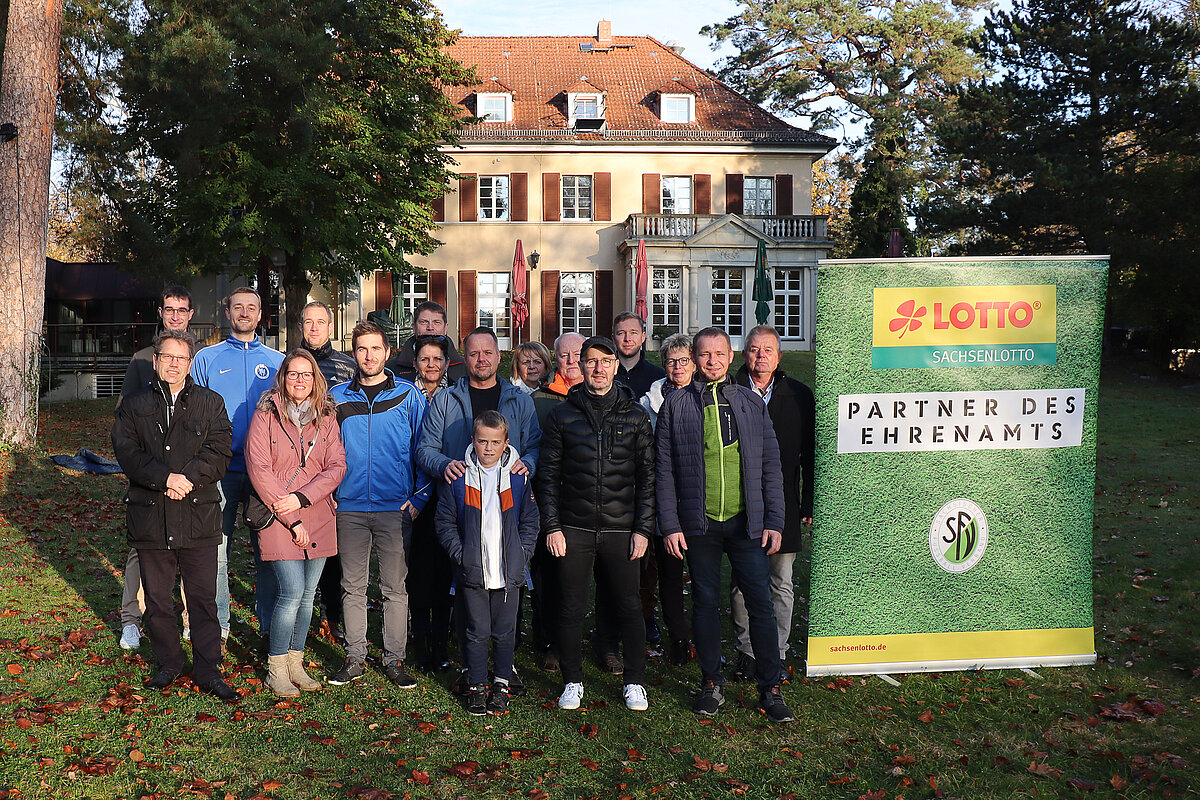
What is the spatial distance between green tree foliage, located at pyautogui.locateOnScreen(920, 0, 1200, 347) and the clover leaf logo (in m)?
21.2

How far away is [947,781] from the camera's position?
4.12 m

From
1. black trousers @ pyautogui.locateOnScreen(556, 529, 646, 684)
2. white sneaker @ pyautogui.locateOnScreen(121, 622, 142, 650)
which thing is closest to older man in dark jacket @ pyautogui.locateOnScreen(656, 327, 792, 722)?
black trousers @ pyautogui.locateOnScreen(556, 529, 646, 684)

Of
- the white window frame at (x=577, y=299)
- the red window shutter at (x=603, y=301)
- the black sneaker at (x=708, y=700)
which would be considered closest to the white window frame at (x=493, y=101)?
the white window frame at (x=577, y=299)

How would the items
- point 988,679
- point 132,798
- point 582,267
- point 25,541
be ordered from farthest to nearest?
point 582,267 < point 25,541 < point 988,679 < point 132,798

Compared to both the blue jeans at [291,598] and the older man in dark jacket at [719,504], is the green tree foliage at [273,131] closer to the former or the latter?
the blue jeans at [291,598]

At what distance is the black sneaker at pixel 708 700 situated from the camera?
483 cm

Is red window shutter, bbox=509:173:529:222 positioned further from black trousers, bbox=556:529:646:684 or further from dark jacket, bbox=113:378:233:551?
black trousers, bbox=556:529:646:684

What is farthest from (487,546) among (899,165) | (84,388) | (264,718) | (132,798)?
(899,165)

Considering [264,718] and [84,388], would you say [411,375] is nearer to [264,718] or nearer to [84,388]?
[264,718]

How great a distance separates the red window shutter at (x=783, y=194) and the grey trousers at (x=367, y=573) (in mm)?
27190

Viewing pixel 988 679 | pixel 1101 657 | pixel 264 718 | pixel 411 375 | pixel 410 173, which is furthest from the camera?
pixel 410 173

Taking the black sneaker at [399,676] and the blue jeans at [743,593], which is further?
the black sneaker at [399,676]

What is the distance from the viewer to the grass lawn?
13.2 feet

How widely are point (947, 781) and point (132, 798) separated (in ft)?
11.8
